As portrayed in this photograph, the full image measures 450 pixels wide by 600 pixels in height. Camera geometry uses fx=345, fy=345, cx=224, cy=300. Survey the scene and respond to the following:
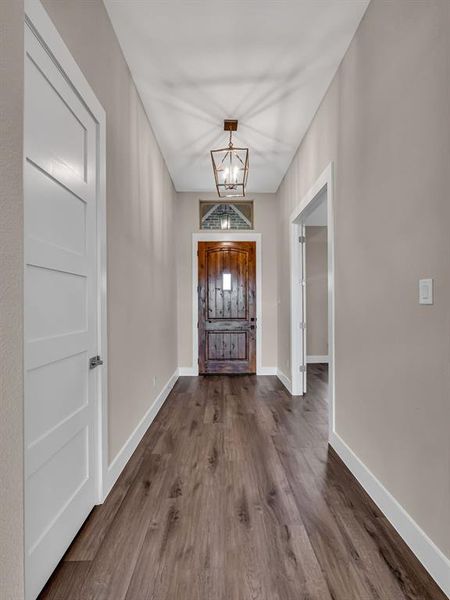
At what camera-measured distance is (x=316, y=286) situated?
6.93 meters

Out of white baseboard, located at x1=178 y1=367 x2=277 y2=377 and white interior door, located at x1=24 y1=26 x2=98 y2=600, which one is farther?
white baseboard, located at x1=178 y1=367 x2=277 y2=377

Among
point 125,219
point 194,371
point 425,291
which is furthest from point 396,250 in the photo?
point 194,371

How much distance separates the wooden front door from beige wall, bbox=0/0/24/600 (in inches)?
173

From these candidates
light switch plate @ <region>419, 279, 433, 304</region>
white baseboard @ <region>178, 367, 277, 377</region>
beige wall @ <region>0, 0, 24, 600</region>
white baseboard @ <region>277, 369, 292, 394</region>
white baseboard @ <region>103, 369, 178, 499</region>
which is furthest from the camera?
white baseboard @ <region>178, 367, 277, 377</region>

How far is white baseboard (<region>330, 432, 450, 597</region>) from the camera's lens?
4.49 feet

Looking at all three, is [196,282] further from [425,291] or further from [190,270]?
[425,291]

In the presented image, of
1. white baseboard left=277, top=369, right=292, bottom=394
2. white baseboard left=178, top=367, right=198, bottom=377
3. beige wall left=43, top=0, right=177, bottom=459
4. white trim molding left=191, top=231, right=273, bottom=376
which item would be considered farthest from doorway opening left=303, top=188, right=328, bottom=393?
beige wall left=43, top=0, right=177, bottom=459

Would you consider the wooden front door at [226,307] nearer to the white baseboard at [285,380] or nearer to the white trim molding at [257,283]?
the white trim molding at [257,283]

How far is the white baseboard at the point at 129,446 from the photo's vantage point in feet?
6.77

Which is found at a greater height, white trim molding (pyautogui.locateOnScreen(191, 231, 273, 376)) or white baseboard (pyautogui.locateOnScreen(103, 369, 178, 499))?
white trim molding (pyautogui.locateOnScreen(191, 231, 273, 376))

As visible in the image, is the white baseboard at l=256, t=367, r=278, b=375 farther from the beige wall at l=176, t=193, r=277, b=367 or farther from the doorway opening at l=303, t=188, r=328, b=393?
the doorway opening at l=303, t=188, r=328, b=393

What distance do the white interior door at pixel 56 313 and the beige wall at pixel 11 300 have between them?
18cm

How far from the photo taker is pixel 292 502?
1.95 meters

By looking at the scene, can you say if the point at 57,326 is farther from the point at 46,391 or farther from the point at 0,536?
the point at 0,536
